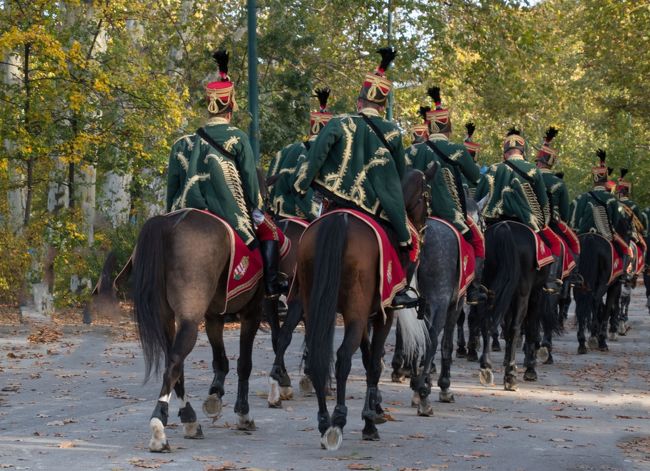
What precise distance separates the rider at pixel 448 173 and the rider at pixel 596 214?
734 cm

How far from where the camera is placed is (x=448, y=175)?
1386 centimetres

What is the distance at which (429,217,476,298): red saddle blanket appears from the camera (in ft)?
44.1

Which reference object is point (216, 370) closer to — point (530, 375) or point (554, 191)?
point (530, 375)

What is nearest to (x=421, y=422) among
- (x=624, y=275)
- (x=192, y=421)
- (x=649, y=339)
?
(x=192, y=421)

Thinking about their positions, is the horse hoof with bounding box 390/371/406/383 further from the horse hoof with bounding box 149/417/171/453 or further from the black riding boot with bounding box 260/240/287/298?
the horse hoof with bounding box 149/417/171/453

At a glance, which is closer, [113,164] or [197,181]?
[197,181]

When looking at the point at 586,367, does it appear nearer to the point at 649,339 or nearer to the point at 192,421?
the point at 649,339

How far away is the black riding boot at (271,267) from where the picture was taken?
1127 cm

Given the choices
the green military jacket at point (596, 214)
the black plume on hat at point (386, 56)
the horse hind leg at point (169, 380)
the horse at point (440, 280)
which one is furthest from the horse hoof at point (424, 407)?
the green military jacket at point (596, 214)

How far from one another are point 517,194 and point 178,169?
580 cm

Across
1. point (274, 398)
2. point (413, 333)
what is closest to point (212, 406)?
point (274, 398)

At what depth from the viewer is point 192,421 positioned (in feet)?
34.0

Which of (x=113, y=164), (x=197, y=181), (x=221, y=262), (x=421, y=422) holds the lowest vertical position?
(x=421, y=422)

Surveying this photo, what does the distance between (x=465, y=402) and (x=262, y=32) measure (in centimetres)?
1990
